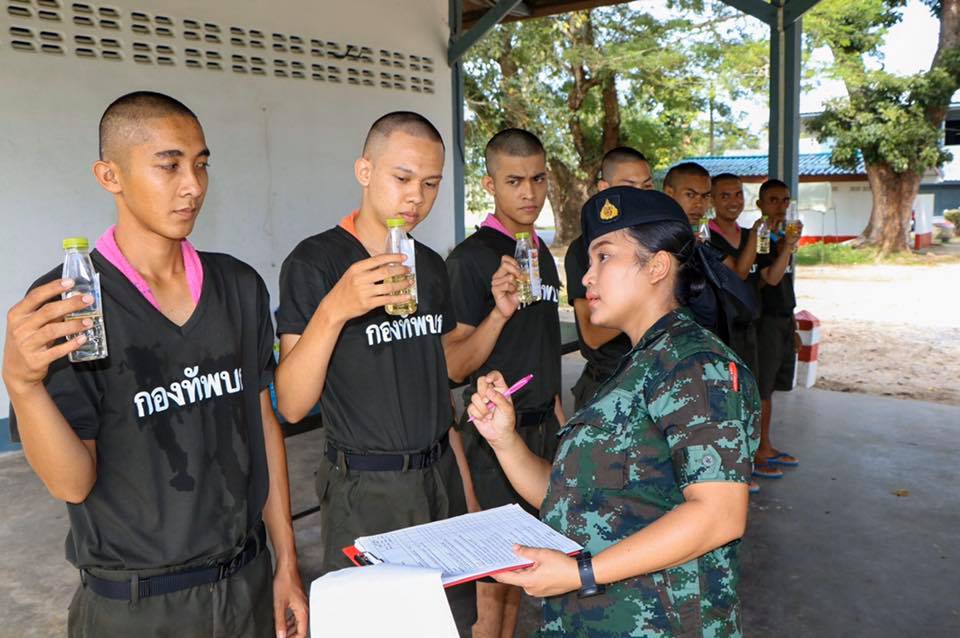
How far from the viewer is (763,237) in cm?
494

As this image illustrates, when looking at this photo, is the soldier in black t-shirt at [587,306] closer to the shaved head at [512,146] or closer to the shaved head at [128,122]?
the shaved head at [512,146]

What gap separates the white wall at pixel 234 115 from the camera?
5.45 m

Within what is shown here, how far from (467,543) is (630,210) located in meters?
0.75

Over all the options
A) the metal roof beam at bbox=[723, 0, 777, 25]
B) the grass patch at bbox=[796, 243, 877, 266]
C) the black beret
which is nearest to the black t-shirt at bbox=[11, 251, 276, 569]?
the black beret

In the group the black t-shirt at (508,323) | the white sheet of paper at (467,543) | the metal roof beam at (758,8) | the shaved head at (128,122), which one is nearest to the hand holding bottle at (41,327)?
the shaved head at (128,122)

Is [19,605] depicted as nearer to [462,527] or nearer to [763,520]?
[462,527]


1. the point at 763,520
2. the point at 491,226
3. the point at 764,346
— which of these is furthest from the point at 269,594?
the point at 764,346

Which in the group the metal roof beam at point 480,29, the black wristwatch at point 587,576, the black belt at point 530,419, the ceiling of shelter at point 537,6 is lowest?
the black belt at point 530,419

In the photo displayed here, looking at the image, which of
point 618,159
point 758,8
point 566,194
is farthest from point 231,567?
point 566,194

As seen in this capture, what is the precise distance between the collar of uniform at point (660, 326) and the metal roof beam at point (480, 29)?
6.24 meters

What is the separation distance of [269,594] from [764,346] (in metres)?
4.11

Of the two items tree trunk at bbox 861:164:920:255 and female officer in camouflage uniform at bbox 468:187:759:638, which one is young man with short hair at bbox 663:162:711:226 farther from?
tree trunk at bbox 861:164:920:255

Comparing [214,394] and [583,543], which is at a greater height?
[214,394]

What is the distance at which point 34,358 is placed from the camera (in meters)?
1.31
